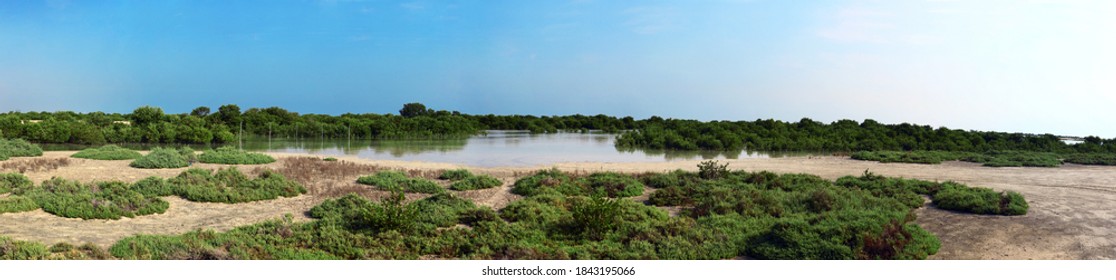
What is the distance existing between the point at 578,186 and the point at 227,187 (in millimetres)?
8288

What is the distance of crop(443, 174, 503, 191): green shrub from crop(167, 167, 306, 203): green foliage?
12.0 feet

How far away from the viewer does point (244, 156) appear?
Result: 75.3 feet

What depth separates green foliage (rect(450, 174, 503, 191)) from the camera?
16.2 metres

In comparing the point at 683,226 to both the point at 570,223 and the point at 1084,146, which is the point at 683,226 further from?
the point at 1084,146

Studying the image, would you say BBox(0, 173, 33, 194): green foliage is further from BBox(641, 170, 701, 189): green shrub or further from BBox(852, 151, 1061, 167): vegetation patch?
BBox(852, 151, 1061, 167): vegetation patch

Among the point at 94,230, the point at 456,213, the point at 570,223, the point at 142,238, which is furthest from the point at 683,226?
the point at 94,230

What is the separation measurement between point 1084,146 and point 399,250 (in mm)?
49485

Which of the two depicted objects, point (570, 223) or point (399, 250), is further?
point (570, 223)

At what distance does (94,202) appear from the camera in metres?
11.6

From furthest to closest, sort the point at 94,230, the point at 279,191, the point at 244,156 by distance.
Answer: the point at 244,156, the point at 279,191, the point at 94,230

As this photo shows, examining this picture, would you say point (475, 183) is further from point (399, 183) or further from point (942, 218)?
point (942, 218)

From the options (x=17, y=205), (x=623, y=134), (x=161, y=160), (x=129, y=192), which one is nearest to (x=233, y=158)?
(x=161, y=160)

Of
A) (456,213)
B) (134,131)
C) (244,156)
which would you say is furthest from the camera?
(134,131)

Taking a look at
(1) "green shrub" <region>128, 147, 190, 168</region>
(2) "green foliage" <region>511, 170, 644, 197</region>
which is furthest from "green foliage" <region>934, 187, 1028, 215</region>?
(1) "green shrub" <region>128, 147, 190, 168</region>
